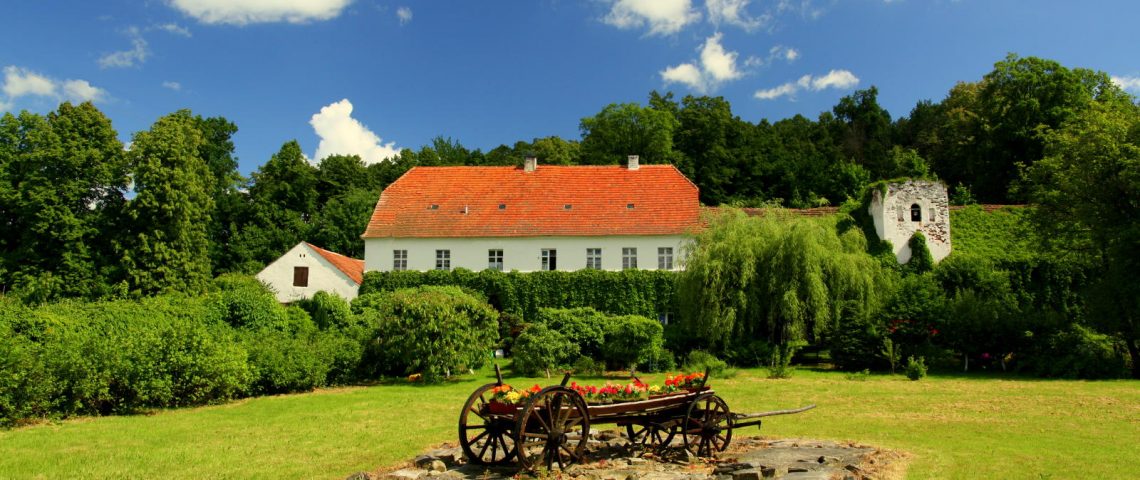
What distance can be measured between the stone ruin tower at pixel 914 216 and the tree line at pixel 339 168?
4567 mm

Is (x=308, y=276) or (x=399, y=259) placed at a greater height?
(x=399, y=259)

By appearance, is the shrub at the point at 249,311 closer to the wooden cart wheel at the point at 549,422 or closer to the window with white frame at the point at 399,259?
the window with white frame at the point at 399,259

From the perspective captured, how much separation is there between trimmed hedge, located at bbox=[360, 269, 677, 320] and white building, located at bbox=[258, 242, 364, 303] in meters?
3.79

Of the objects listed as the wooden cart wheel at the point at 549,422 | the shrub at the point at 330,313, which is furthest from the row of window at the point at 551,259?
the wooden cart wheel at the point at 549,422

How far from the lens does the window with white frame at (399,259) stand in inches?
1302

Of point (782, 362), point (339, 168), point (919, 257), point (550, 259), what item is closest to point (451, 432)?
point (782, 362)

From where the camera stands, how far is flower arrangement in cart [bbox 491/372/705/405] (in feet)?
30.0

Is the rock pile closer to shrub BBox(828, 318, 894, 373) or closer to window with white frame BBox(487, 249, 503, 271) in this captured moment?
shrub BBox(828, 318, 894, 373)

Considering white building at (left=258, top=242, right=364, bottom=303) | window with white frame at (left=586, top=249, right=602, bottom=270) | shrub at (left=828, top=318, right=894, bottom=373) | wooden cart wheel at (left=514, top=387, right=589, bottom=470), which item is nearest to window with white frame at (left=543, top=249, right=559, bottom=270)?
window with white frame at (left=586, top=249, right=602, bottom=270)

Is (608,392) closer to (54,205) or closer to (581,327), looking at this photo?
(581,327)

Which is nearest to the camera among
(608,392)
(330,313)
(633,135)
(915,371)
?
(608,392)

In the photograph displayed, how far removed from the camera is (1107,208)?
72.7 ft

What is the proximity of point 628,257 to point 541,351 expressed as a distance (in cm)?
1092

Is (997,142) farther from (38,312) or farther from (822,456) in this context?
(38,312)
